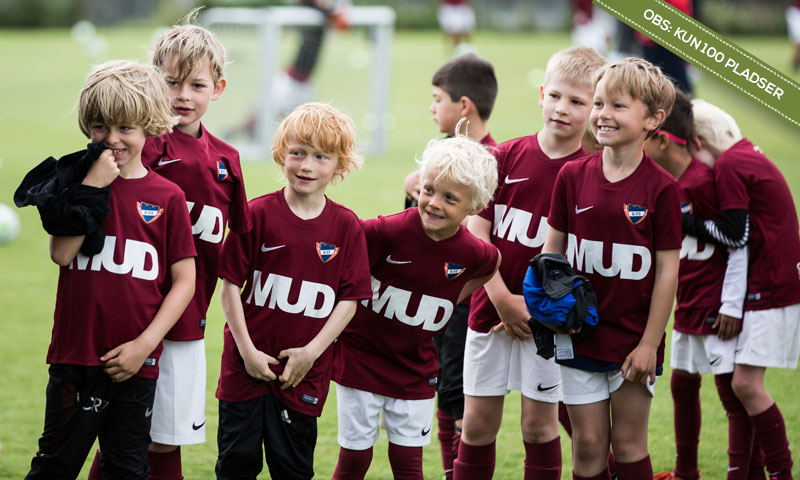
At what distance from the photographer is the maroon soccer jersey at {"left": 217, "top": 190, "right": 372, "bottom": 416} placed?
285 centimetres

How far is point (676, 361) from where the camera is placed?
3799 millimetres

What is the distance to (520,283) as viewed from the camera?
10.9 ft

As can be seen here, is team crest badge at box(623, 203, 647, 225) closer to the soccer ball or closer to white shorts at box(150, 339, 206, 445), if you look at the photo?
white shorts at box(150, 339, 206, 445)

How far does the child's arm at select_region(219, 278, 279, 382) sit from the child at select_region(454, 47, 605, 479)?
878mm

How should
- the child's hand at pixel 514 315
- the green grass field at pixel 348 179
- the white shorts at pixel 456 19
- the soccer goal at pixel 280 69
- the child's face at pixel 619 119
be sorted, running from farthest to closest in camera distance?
Result: the white shorts at pixel 456 19, the soccer goal at pixel 280 69, the green grass field at pixel 348 179, the child's hand at pixel 514 315, the child's face at pixel 619 119

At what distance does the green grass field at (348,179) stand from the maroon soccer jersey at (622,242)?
101cm

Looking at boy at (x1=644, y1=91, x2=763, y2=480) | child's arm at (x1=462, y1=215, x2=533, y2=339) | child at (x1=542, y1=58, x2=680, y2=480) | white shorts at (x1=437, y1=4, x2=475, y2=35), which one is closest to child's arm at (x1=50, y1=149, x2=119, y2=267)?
child's arm at (x1=462, y1=215, x2=533, y2=339)

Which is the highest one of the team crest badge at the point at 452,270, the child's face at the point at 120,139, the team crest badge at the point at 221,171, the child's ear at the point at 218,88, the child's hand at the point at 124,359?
the child's ear at the point at 218,88

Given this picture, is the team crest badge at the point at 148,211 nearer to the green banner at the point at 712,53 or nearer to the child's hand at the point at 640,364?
the child's hand at the point at 640,364

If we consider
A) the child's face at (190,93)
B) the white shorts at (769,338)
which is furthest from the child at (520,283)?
the child's face at (190,93)

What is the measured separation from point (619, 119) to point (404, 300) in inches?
35.7

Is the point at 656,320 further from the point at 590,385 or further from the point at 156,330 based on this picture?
the point at 156,330

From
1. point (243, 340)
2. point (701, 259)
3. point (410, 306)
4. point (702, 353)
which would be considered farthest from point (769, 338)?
point (243, 340)

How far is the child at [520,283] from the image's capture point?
3.31 m
